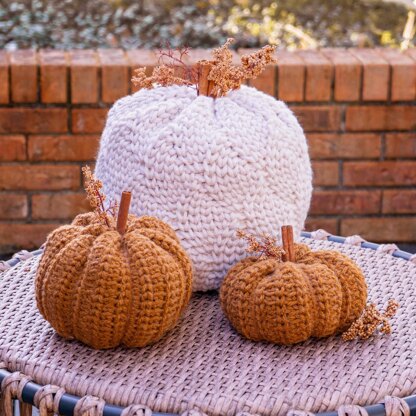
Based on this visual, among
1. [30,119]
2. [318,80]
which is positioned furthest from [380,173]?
[30,119]

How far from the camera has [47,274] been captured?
3.85 ft

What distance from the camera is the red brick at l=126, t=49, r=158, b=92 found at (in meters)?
2.42

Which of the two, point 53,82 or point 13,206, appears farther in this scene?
point 13,206

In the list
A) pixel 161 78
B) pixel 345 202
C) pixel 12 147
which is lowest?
pixel 345 202

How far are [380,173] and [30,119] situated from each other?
103 centimetres

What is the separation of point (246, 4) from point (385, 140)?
1.26m

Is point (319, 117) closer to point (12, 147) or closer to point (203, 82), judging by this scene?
point (12, 147)

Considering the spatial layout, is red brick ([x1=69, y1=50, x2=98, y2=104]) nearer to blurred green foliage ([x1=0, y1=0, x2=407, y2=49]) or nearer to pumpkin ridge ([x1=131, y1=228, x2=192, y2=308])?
blurred green foliage ([x1=0, y1=0, x2=407, y2=49])

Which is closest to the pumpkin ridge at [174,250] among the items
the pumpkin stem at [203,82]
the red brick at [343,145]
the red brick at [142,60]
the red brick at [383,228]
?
the pumpkin stem at [203,82]

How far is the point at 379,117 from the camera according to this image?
2.51 m

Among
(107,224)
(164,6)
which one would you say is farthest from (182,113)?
(164,6)

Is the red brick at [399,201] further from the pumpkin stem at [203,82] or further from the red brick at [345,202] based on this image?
the pumpkin stem at [203,82]

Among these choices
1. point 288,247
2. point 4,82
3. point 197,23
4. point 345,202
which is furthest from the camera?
point 197,23

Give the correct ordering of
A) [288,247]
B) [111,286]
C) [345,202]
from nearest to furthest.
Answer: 1. [111,286]
2. [288,247]
3. [345,202]
